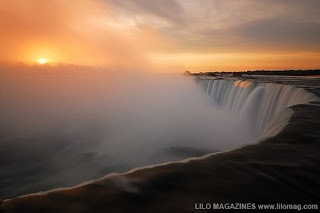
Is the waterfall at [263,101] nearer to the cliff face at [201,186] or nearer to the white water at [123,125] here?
the white water at [123,125]

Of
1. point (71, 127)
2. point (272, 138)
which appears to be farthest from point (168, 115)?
point (272, 138)

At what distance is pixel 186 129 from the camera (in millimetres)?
21156

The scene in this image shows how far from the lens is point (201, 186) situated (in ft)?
10.6

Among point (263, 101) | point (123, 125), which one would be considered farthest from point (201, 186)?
point (123, 125)

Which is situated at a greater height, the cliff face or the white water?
the cliff face

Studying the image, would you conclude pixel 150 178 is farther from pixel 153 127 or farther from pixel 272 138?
pixel 153 127

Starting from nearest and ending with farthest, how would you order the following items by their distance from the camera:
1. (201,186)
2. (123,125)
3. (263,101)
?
(201,186) → (263,101) → (123,125)

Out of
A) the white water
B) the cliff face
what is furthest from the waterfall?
the cliff face

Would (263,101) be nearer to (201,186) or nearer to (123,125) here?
(123,125)

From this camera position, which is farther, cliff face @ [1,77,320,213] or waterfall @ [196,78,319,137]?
waterfall @ [196,78,319,137]

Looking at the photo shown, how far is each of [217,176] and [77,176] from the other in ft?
33.4

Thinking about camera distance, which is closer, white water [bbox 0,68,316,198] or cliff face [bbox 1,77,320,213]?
cliff face [bbox 1,77,320,213]

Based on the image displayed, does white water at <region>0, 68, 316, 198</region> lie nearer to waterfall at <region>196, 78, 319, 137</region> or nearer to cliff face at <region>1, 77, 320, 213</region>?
waterfall at <region>196, 78, 319, 137</region>

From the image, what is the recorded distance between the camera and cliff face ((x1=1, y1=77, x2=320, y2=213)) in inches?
106
